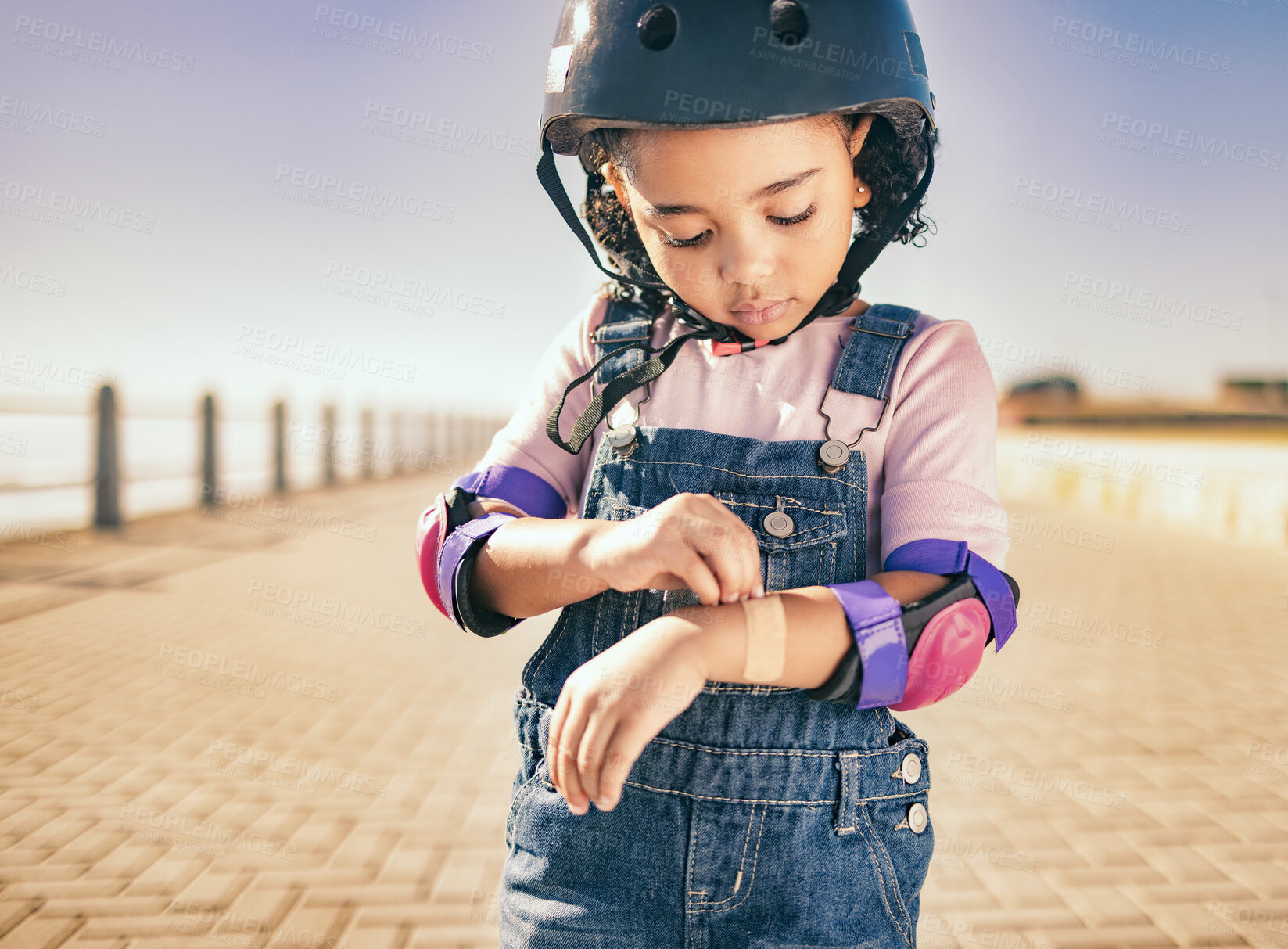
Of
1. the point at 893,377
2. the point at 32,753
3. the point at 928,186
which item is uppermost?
the point at 928,186

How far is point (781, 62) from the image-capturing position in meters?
1.36

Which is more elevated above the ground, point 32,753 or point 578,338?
point 578,338

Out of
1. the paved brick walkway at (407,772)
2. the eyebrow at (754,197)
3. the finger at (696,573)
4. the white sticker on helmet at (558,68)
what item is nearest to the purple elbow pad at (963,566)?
the finger at (696,573)

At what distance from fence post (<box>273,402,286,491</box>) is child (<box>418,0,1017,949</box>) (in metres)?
13.6

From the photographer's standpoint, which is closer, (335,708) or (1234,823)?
(1234,823)

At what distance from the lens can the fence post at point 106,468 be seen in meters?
9.34

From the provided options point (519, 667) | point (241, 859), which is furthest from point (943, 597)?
point (519, 667)

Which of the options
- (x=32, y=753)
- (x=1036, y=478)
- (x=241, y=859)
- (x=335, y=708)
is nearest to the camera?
(x=241, y=859)

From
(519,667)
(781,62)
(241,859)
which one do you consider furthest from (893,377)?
(519,667)

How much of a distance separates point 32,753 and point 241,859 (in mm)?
1578

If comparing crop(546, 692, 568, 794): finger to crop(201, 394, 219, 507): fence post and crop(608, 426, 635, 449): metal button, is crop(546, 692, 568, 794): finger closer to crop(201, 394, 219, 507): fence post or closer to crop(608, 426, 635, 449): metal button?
crop(608, 426, 635, 449): metal button

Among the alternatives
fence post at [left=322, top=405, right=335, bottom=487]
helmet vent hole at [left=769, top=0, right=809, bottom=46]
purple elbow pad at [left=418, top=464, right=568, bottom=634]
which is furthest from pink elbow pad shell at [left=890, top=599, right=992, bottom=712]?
fence post at [left=322, top=405, right=335, bottom=487]

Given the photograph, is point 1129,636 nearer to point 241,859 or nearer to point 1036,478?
point 241,859

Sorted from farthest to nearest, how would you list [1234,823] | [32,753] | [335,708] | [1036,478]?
[1036,478] → [335,708] → [32,753] → [1234,823]
